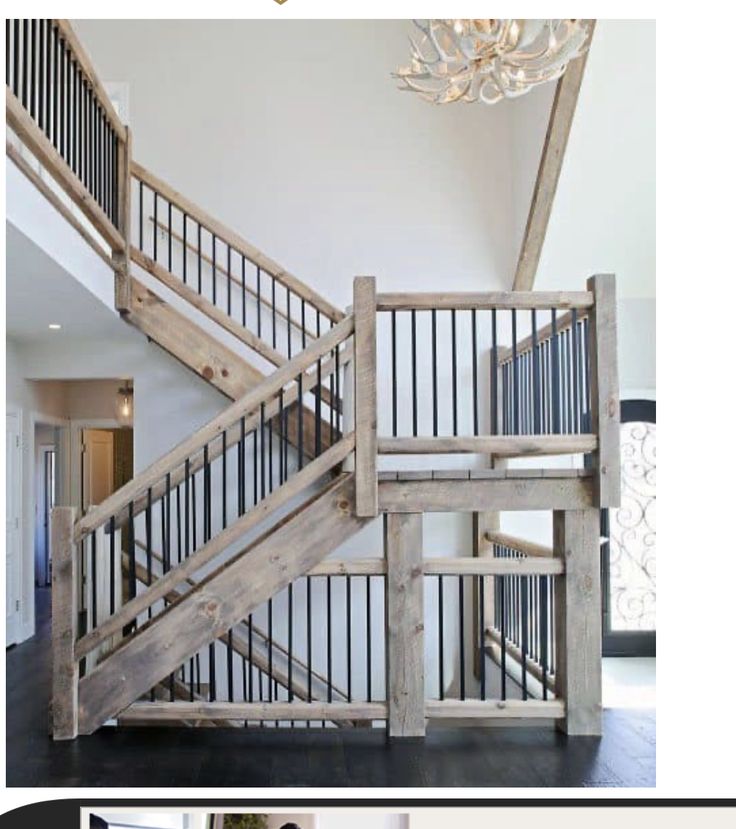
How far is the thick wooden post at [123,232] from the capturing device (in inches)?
184

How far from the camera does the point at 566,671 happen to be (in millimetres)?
3340

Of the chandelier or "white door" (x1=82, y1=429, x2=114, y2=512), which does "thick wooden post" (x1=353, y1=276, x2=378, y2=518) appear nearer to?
the chandelier

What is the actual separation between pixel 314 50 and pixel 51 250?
2713 mm

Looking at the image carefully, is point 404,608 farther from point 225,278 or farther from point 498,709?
point 225,278

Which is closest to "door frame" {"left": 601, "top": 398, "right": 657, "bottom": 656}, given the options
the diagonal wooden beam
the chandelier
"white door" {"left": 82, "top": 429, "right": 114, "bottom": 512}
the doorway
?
the diagonal wooden beam

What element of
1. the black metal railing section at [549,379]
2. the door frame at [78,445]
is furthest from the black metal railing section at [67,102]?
the door frame at [78,445]

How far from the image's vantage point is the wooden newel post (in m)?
3.22

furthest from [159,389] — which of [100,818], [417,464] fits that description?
[100,818]

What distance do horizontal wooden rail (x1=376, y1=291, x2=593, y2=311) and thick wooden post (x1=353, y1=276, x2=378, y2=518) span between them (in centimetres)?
6

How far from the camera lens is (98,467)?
354 inches

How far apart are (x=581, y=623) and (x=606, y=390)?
34.6 inches

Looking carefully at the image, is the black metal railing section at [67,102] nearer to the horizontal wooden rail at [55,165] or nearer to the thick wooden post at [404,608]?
the horizontal wooden rail at [55,165]

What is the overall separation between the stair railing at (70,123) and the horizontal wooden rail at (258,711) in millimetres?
2108
